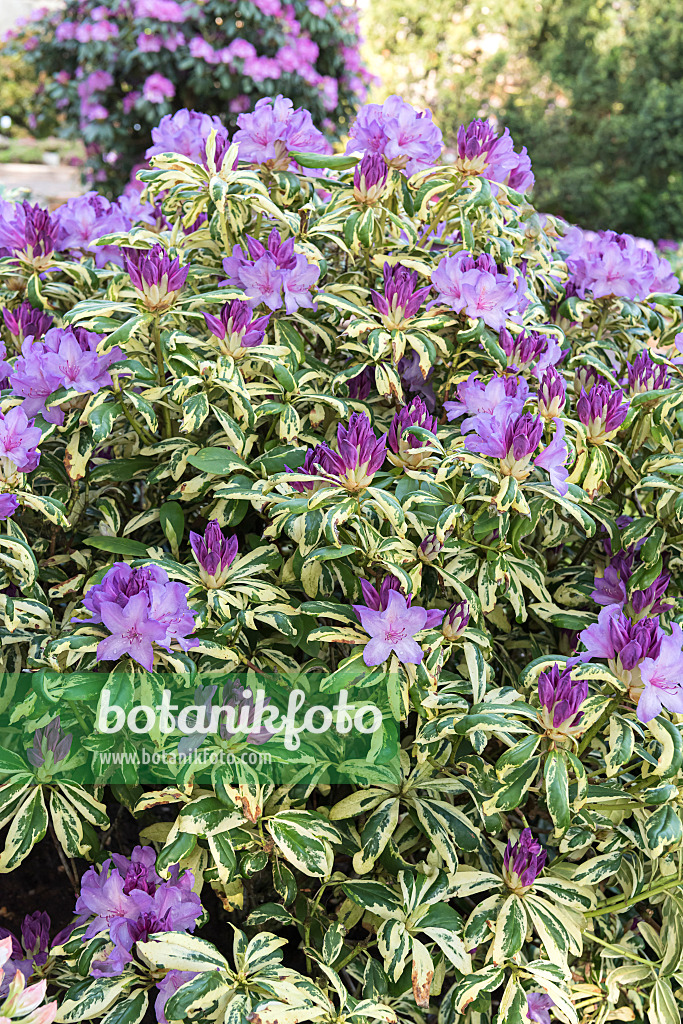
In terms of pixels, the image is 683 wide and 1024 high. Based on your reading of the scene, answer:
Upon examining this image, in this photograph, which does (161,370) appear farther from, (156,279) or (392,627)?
(392,627)

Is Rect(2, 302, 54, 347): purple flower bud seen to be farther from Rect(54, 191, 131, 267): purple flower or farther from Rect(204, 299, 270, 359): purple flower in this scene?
Rect(204, 299, 270, 359): purple flower

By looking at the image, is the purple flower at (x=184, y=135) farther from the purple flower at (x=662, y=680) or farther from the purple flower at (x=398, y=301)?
the purple flower at (x=662, y=680)

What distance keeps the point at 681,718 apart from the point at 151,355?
971 mm

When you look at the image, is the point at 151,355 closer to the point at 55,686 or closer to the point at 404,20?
the point at 55,686

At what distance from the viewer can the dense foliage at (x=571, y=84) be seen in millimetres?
7562

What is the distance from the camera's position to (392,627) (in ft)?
3.35

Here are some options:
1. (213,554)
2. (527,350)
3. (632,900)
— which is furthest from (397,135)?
(632,900)

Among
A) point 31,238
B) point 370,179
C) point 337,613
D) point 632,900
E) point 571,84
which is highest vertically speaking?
point 370,179

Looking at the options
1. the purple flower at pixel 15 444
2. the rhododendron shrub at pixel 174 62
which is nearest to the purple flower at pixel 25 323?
the purple flower at pixel 15 444

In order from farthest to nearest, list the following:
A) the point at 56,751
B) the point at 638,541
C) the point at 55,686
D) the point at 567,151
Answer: the point at 567,151
the point at 638,541
the point at 56,751
the point at 55,686

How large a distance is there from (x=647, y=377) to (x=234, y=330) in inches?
25.6

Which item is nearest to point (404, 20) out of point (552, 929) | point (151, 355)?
point (151, 355)

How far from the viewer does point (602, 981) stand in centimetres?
121

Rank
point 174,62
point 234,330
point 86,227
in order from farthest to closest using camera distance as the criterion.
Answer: point 174,62
point 86,227
point 234,330
